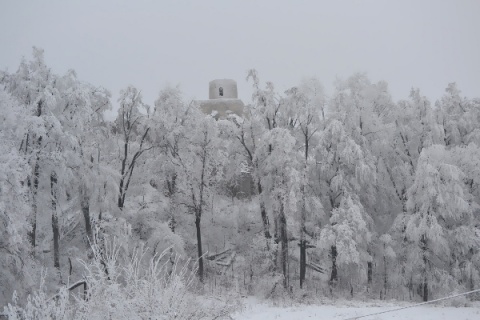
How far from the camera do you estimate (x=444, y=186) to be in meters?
20.4

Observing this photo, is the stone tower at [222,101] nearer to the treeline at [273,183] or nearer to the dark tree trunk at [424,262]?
the treeline at [273,183]

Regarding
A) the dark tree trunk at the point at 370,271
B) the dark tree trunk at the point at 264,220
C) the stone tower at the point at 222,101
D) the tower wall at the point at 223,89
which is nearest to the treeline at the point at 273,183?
the dark tree trunk at the point at 264,220

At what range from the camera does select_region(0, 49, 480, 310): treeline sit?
61.2 ft

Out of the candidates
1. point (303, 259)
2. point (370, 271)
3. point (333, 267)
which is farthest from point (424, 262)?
point (303, 259)

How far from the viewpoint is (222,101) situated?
145 feet

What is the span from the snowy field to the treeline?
275cm

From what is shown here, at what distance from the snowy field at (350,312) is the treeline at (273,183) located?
2752mm

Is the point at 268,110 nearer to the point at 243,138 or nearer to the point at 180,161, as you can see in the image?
the point at 243,138

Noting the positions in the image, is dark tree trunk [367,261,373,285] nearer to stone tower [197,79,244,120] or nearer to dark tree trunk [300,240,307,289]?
dark tree trunk [300,240,307,289]

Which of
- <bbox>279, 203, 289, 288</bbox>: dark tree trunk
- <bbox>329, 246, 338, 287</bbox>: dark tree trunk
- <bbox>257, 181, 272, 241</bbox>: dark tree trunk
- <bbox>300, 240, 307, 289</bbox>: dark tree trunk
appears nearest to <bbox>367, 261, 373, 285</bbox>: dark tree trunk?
<bbox>329, 246, 338, 287</bbox>: dark tree trunk

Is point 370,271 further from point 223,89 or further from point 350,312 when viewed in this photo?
point 223,89

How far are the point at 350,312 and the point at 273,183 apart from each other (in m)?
8.09

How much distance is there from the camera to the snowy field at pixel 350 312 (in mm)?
16031

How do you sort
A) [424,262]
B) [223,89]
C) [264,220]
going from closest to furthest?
[424,262] < [264,220] < [223,89]
